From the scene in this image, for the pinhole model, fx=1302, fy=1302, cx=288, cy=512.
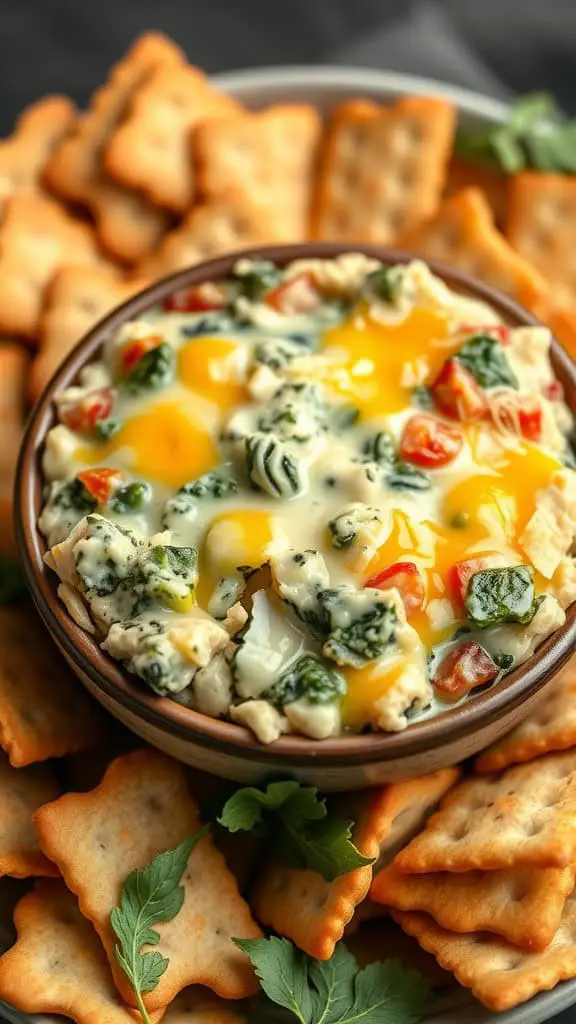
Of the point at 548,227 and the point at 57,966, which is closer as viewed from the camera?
the point at 57,966

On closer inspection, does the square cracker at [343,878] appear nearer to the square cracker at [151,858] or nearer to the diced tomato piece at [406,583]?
the square cracker at [151,858]

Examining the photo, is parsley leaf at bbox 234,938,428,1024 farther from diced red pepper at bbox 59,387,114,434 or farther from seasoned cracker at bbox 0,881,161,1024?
diced red pepper at bbox 59,387,114,434

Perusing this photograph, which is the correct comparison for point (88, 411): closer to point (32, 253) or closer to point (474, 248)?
point (32, 253)

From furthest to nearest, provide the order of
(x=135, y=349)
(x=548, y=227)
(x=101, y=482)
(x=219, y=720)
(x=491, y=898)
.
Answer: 1. (x=548, y=227)
2. (x=135, y=349)
3. (x=101, y=482)
4. (x=491, y=898)
5. (x=219, y=720)

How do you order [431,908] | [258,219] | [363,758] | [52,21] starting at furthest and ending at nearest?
[52,21] → [258,219] → [431,908] → [363,758]

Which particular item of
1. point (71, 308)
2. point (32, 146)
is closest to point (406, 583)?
point (71, 308)

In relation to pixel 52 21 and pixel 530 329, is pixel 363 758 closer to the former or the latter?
pixel 530 329

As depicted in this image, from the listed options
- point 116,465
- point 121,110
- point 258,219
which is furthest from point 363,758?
point 121,110
